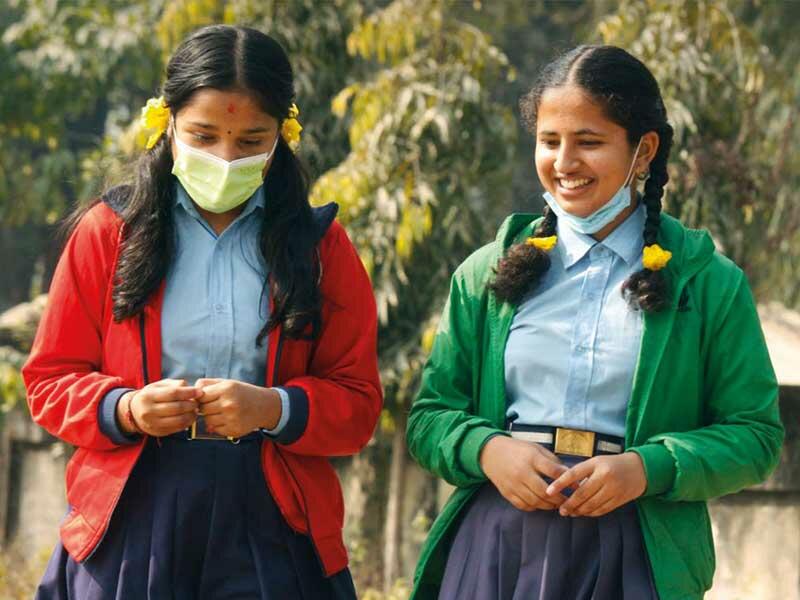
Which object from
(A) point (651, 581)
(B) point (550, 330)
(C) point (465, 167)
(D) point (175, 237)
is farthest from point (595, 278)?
(C) point (465, 167)

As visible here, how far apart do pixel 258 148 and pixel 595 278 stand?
29.1 inches

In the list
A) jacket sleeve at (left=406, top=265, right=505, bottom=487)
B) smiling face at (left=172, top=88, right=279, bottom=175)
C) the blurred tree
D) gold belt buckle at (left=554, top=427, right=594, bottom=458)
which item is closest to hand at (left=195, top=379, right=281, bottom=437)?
jacket sleeve at (left=406, top=265, right=505, bottom=487)

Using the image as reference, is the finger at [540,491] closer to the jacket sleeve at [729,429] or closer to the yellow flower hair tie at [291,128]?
the jacket sleeve at [729,429]

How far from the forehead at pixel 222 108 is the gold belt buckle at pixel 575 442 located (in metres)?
0.89

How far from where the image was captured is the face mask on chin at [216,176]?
9.79 ft

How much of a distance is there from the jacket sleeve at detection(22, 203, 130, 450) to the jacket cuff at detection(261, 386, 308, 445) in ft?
1.06

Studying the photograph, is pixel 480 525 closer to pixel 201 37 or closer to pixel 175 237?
pixel 175 237

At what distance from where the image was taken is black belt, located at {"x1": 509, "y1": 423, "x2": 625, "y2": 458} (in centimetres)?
292

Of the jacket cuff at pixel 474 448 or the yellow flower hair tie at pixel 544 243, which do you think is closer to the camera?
the jacket cuff at pixel 474 448

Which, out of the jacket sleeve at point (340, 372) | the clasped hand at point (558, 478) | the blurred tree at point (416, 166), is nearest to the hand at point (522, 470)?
the clasped hand at point (558, 478)

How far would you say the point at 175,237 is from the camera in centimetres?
310

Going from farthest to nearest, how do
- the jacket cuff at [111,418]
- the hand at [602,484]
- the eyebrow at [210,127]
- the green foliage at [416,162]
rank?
the green foliage at [416,162]
the eyebrow at [210,127]
the jacket cuff at [111,418]
the hand at [602,484]

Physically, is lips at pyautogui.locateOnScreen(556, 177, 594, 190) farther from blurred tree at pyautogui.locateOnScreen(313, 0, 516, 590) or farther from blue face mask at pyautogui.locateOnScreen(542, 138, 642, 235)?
blurred tree at pyautogui.locateOnScreen(313, 0, 516, 590)

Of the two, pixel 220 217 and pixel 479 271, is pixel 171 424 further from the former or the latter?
pixel 479 271
